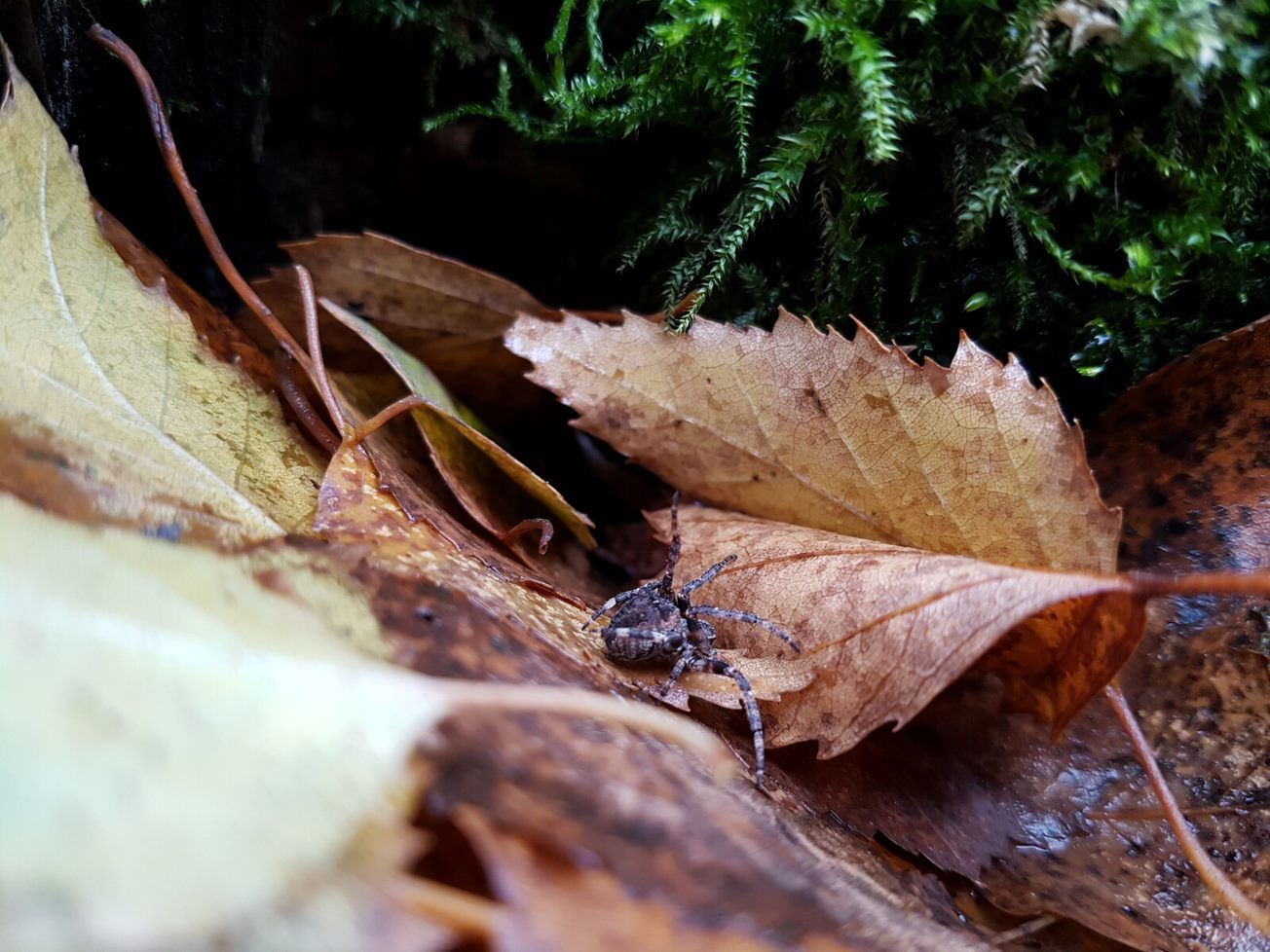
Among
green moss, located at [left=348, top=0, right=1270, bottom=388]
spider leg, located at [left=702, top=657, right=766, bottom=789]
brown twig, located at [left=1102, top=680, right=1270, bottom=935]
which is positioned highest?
green moss, located at [left=348, top=0, right=1270, bottom=388]

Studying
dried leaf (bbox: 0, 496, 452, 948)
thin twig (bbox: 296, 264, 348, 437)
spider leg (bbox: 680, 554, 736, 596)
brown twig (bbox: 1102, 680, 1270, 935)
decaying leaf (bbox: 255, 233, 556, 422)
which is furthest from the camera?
decaying leaf (bbox: 255, 233, 556, 422)

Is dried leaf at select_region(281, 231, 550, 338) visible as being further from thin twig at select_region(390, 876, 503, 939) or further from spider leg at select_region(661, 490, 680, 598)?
thin twig at select_region(390, 876, 503, 939)

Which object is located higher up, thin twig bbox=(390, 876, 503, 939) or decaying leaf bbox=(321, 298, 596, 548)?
thin twig bbox=(390, 876, 503, 939)

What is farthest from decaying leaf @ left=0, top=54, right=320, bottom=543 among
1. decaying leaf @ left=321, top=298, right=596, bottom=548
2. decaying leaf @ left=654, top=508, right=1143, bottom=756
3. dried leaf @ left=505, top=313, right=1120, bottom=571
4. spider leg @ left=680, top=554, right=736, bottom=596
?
decaying leaf @ left=654, top=508, right=1143, bottom=756

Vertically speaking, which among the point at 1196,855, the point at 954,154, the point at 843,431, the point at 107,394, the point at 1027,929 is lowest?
the point at 107,394

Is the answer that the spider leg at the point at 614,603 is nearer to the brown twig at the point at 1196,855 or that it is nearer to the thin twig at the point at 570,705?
the thin twig at the point at 570,705

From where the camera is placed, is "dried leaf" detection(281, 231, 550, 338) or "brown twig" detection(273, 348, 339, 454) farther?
"dried leaf" detection(281, 231, 550, 338)

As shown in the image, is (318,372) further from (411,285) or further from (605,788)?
(605,788)

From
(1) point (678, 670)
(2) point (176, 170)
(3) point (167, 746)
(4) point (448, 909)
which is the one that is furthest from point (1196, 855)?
(2) point (176, 170)
